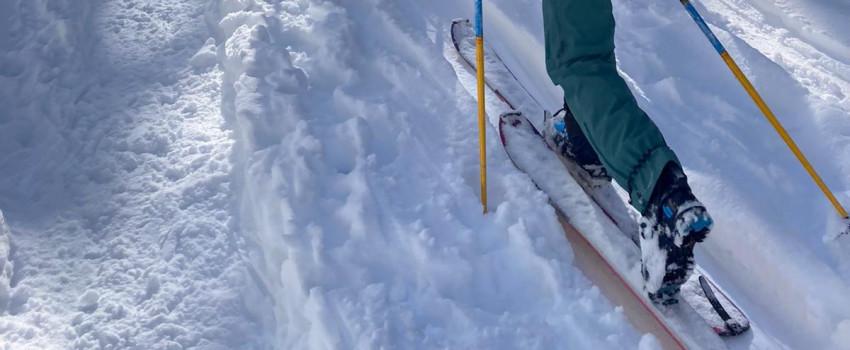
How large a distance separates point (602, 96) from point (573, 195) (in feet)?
2.22

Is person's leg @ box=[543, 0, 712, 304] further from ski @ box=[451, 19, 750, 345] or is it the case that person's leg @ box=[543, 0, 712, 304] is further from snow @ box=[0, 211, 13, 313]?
snow @ box=[0, 211, 13, 313]

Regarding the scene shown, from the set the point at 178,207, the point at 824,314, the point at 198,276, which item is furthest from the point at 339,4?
the point at 824,314

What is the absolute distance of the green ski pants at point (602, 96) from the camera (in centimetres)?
244

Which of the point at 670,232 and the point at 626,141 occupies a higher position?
the point at 626,141

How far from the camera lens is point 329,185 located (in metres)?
2.94

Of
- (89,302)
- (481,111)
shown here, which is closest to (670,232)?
(481,111)

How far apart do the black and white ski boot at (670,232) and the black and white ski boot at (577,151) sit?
23.7 inches

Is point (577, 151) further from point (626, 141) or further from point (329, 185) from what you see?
point (329, 185)

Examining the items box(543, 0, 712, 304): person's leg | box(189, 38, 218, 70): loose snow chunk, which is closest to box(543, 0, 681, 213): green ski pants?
box(543, 0, 712, 304): person's leg

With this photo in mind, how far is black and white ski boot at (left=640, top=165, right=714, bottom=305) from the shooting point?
7.55ft

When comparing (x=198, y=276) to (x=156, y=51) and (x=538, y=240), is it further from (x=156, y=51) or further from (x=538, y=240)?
(x=156, y=51)

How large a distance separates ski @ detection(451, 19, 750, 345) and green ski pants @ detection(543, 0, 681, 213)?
507mm

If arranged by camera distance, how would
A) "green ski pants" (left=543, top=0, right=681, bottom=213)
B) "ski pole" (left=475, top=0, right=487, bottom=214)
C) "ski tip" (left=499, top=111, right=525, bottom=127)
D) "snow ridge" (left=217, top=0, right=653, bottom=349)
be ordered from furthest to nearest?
"ski tip" (left=499, top=111, right=525, bottom=127) < "ski pole" (left=475, top=0, right=487, bottom=214) < "snow ridge" (left=217, top=0, right=653, bottom=349) < "green ski pants" (left=543, top=0, right=681, bottom=213)

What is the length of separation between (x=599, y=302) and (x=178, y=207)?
5.26 ft
